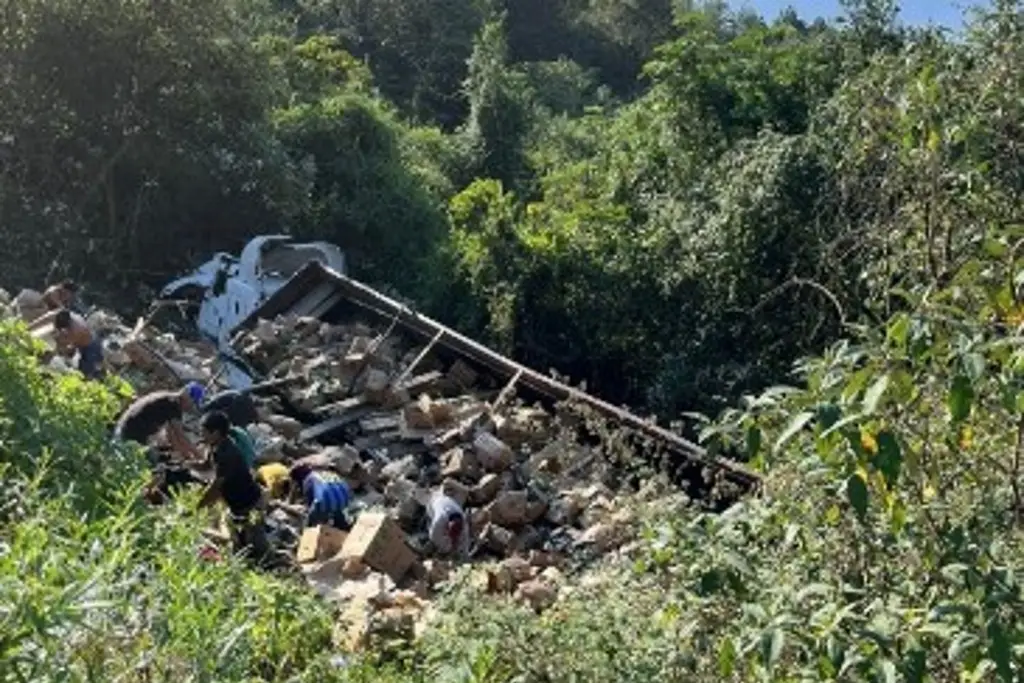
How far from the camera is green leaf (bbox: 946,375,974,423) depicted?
2.31m

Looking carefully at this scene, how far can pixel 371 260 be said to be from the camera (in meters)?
16.8

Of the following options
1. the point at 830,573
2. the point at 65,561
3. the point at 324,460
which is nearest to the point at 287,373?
the point at 324,460

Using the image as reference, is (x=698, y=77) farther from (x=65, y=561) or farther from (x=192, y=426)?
(x=65, y=561)

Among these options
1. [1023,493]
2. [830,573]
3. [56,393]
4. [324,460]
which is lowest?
Result: [324,460]

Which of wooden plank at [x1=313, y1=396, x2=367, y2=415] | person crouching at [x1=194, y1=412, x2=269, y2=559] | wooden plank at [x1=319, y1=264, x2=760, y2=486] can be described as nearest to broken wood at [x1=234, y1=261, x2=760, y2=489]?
wooden plank at [x1=319, y1=264, x2=760, y2=486]

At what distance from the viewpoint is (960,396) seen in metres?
2.32

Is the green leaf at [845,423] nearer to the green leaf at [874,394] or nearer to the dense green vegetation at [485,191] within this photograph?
the green leaf at [874,394]

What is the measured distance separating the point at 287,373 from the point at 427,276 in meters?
4.59

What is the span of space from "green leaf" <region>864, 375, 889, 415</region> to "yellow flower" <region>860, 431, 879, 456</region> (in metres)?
0.06

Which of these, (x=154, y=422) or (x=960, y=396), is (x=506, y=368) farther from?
(x=960, y=396)

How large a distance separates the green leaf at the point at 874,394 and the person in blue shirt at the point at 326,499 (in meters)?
6.48

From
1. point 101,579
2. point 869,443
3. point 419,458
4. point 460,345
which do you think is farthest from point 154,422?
point 869,443

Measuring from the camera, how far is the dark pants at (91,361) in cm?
966

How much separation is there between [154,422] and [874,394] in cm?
656
